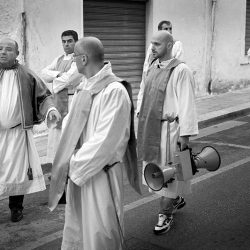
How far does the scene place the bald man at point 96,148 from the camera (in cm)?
331

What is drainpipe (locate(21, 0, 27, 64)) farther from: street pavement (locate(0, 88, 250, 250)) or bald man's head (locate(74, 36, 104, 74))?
bald man's head (locate(74, 36, 104, 74))

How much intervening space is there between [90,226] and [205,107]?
8.49 m

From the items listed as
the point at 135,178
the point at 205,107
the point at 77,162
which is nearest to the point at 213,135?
the point at 205,107

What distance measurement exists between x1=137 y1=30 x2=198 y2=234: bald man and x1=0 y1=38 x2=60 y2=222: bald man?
0.93 metres

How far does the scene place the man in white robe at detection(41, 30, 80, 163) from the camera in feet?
20.0

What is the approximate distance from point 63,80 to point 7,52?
1.22m

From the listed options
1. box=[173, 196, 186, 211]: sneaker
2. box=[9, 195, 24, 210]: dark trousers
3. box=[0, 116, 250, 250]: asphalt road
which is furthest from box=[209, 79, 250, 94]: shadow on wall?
box=[9, 195, 24, 210]: dark trousers

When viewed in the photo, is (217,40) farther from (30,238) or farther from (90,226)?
(90,226)

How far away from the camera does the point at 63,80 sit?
19.9 feet

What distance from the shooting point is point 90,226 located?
11.2 ft

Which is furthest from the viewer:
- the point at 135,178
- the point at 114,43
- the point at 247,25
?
the point at 247,25

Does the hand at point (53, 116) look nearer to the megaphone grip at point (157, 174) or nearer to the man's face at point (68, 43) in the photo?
the megaphone grip at point (157, 174)

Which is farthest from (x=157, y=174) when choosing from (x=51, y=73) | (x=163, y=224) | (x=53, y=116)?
(x=51, y=73)

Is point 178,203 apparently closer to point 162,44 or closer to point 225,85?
point 162,44
